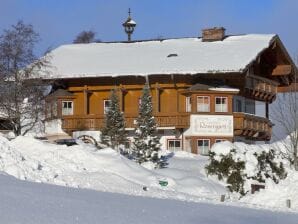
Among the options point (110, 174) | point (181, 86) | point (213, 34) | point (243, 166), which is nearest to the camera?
point (110, 174)

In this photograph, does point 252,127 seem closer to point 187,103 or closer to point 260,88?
point 260,88

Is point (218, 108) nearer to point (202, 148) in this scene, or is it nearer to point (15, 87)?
point (202, 148)

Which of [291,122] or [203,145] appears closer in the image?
[291,122]

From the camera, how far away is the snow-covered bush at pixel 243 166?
2928cm

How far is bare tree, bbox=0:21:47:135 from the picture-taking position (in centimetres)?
3706

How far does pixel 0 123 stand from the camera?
44.9 m

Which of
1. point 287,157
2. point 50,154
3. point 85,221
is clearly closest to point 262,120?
point 287,157

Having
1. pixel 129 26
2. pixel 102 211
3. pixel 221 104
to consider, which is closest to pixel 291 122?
A: pixel 221 104

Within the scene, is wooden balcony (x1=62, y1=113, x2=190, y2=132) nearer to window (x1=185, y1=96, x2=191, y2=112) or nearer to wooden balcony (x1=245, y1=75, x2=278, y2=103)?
window (x1=185, y1=96, x2=191, y2=112)

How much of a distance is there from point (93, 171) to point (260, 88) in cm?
2464

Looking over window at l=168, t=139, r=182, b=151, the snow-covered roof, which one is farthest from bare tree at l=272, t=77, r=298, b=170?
window at l=168, t=139, r=182, b=151

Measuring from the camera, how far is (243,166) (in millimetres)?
29781

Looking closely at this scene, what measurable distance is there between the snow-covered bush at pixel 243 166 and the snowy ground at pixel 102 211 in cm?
1204

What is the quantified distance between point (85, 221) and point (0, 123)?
1355 inches
